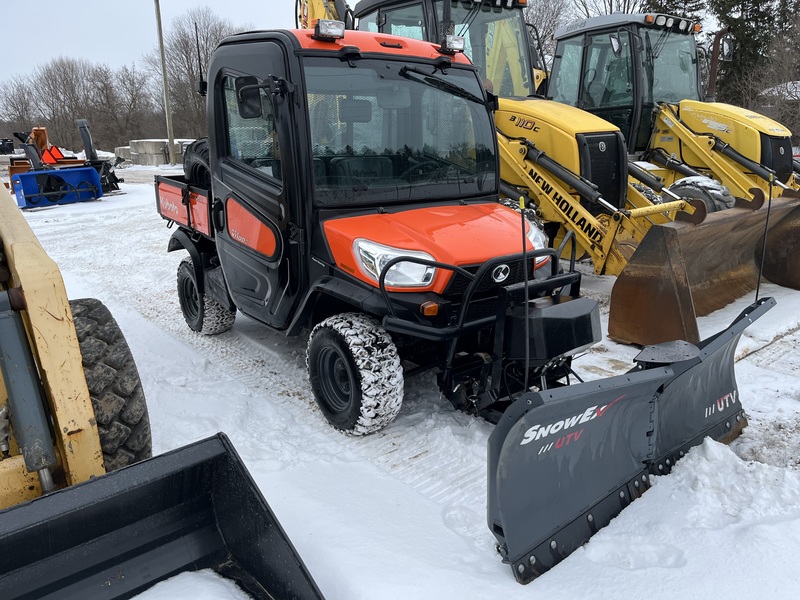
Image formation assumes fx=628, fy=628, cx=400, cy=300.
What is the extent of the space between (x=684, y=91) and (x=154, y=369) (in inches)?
289

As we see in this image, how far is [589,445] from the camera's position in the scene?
2.63 meters

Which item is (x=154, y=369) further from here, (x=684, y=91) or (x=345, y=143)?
(x=684, y=91)

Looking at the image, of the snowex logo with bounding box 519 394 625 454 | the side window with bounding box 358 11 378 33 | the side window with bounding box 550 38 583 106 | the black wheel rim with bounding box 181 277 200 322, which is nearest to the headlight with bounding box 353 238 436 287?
the snowex logo with bounding box 519 394 625 454

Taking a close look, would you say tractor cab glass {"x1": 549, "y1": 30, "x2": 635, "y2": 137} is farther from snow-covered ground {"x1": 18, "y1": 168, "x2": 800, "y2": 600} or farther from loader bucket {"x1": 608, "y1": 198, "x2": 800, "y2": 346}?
snow-covered ground {"x1": 18, "y1": 168, "x2": 800, "y2": 600}

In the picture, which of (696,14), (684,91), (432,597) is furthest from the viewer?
(696,14)

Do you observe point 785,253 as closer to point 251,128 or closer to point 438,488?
point 438,488

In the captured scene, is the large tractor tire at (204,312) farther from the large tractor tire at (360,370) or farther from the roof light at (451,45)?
the roof light at (451,45)

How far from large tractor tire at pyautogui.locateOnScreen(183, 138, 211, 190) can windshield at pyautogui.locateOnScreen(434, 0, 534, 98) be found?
282 centimetres

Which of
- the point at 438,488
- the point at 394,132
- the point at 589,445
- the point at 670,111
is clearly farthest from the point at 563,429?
the point at 670,111

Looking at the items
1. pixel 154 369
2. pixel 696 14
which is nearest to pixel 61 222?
pixel 154 369

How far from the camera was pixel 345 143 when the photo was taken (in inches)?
145

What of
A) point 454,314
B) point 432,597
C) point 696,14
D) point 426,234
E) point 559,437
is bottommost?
point 432,597

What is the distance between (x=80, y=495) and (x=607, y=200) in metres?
5.56

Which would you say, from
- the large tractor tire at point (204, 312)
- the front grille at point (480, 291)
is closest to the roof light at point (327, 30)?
the front grille at point (480, 291)
